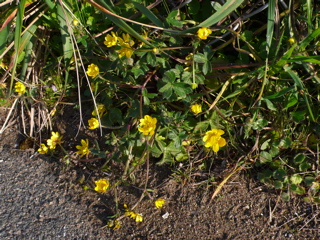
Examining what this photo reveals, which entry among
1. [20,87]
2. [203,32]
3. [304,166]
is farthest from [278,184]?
[20,87]

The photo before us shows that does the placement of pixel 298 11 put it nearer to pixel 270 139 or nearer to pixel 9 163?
pixel 270 139

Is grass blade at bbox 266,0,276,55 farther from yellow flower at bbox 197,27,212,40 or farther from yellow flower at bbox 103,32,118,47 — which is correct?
yellow flower at bbox 103,32,118,47

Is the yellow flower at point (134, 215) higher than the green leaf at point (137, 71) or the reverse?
the reverse

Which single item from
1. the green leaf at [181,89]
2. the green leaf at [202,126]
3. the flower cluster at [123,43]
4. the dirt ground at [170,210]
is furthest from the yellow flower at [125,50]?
the dirt ground at [170,210]

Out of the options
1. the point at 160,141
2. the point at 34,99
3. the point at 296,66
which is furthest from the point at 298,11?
the point at 34,99

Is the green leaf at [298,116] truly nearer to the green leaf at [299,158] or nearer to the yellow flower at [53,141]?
the green leaf at [299,158]

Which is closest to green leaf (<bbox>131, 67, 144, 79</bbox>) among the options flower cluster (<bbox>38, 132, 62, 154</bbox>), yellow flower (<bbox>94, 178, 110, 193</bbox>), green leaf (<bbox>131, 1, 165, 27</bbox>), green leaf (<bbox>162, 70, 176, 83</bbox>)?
green leaf (<bbox>162, 70, 176, 83</bbox>)
